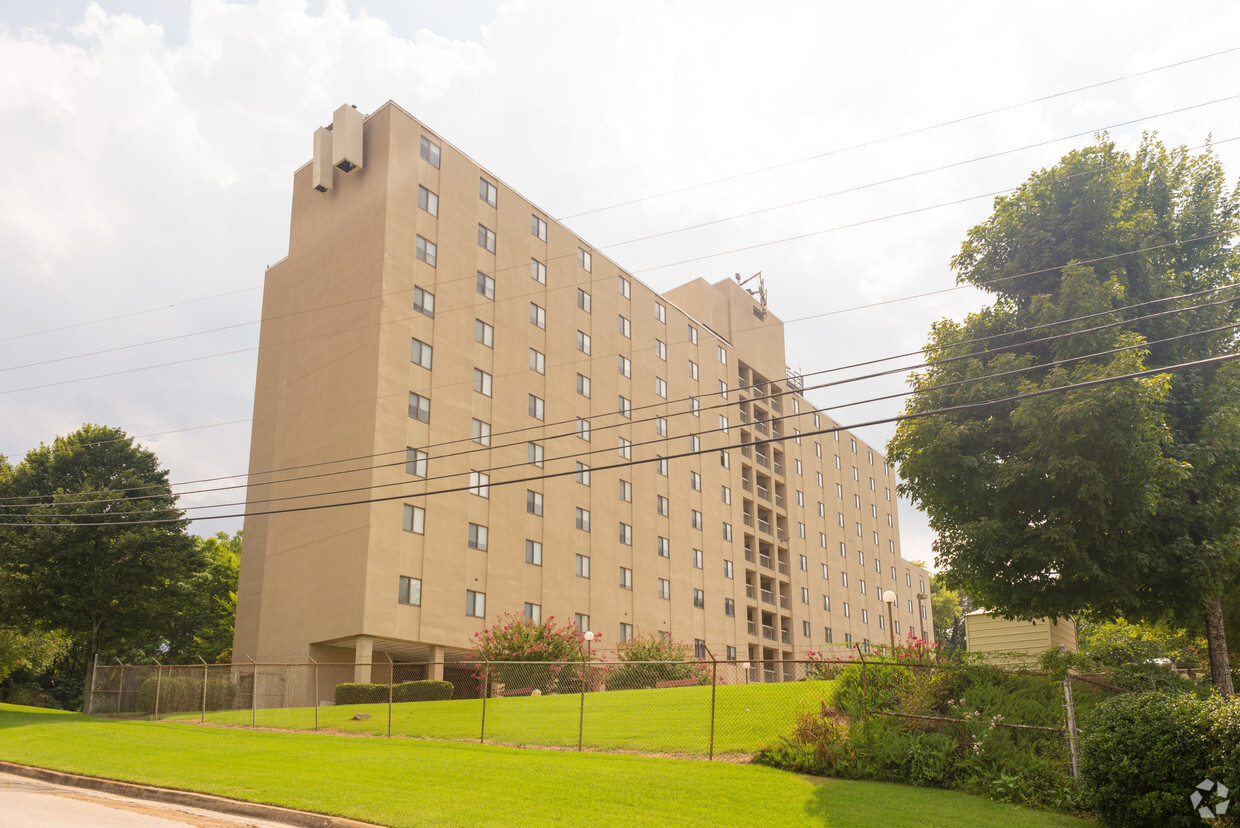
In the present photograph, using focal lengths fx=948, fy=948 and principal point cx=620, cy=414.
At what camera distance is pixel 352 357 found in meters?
42.8

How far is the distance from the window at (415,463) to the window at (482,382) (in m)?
5.25

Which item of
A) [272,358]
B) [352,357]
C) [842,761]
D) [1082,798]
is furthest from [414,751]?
[272,358]

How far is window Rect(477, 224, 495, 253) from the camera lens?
48606 millimetres

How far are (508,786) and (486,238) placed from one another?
120ft

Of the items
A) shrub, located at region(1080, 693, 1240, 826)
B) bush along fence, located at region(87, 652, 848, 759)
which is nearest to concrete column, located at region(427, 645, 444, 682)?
bush along fence, located at region(87, 652, 848, 759)

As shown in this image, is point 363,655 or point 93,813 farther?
point 363,655

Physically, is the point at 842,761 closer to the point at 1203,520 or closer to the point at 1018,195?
the point at 1203,520

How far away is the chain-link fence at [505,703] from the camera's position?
21.5m

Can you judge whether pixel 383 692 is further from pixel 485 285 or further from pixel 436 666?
pixel 485 285

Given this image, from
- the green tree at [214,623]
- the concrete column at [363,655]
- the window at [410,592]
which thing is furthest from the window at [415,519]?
the green tree at [214,623]

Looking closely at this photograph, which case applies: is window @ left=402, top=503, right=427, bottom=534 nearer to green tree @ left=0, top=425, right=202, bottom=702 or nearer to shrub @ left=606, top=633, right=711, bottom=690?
green tree @ left=0, top=425, right=202, bottom=702

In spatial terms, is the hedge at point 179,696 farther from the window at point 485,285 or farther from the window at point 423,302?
the window at point 485,285

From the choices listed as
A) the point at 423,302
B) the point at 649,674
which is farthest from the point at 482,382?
the point at 649,674

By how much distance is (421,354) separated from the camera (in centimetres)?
4356
